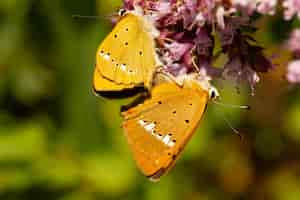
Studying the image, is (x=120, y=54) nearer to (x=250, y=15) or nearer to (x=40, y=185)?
(x=250, y=15)

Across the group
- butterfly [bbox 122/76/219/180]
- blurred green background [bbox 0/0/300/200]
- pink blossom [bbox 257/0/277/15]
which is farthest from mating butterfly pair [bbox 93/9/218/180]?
blurred green background [bbox 0/0/300/200]

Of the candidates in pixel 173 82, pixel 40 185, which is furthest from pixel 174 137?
pixel 40 185

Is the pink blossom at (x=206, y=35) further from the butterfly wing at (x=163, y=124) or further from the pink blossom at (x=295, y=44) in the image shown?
the pink blossom at (x=295, y=44)

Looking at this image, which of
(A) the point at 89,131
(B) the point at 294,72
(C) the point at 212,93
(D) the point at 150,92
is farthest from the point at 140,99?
(A) the point at 89,131

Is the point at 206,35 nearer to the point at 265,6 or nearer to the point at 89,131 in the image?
the point at 265,6

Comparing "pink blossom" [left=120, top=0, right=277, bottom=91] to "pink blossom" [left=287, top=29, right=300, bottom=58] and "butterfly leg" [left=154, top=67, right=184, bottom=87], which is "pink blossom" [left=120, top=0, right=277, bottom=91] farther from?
"pink blossom" [left=287, top=29, right=300, bottom=58]

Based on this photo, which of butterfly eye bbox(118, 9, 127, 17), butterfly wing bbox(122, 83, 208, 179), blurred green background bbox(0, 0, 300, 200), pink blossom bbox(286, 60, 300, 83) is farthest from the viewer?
blurred green background bbox(0, 0, 300, 200)
